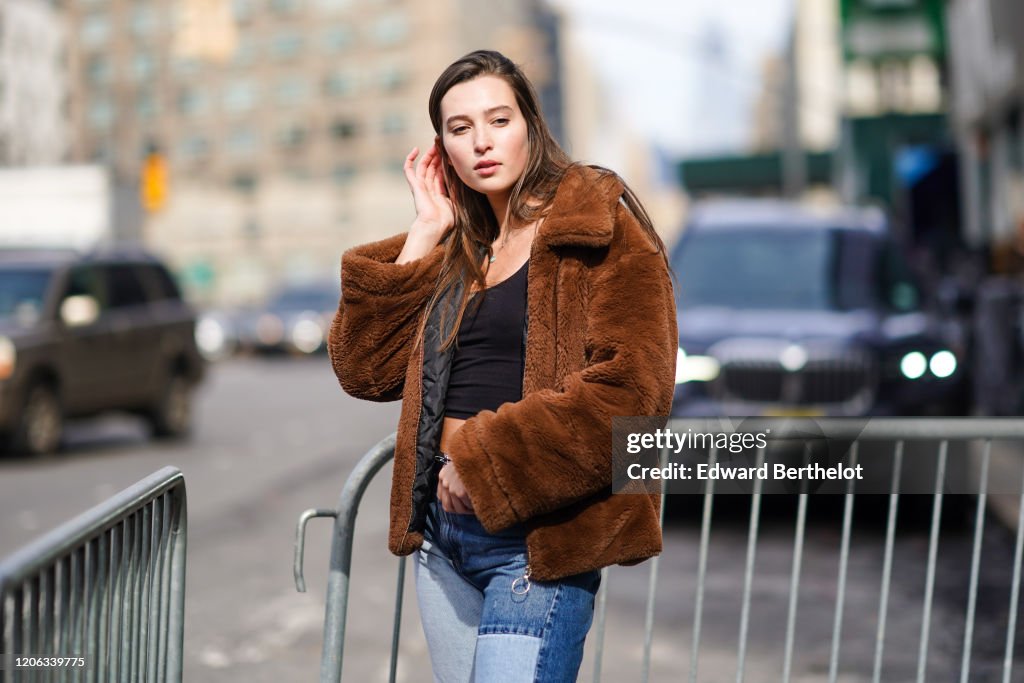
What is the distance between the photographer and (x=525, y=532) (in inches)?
104

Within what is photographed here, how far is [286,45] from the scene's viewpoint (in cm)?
7919

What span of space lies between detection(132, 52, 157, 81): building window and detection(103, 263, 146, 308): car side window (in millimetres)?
68689

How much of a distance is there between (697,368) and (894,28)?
21.9m

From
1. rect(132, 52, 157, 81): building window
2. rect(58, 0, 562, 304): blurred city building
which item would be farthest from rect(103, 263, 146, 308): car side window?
rect(132, 52, 157, 81): building window

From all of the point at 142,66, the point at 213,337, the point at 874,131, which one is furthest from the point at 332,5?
the point at 213,337

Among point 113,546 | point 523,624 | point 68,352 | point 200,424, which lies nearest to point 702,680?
point 523,624

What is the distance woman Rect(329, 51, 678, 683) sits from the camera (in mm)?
2537

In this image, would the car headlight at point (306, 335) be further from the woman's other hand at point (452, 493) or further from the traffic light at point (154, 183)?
the woman's other hand at point (452, 493)

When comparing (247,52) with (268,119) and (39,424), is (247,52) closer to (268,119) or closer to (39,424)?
(268,119)

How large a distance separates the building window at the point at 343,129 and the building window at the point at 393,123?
2022 millimetres

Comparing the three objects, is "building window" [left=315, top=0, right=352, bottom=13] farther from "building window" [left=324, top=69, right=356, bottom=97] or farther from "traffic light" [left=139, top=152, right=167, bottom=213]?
"traffic light" [left=139, top=152, right=167, bottom=213]

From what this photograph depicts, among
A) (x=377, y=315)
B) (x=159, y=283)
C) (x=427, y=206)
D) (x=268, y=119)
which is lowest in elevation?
(x=268, y=119)

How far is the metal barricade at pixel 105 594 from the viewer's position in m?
2.04

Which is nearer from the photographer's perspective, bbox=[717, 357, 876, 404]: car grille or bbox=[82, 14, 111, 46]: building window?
bbox=[717, 357, 876, 404]: car grille
